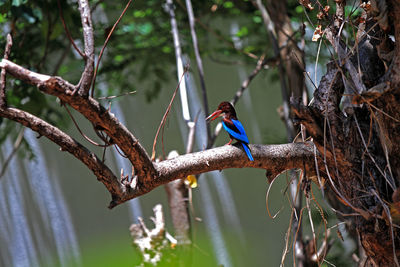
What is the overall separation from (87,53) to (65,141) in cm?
19

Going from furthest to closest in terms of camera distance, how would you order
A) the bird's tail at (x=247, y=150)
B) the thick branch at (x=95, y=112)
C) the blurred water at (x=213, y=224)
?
the blurred water at (x=213, y=224) < the bird's tail at (x=247, y=150) < the thick branch at (x=95, y=112)

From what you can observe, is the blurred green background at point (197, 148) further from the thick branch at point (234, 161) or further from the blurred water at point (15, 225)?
the thick branch at point (234, 161)

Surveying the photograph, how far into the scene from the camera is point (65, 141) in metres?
0.93

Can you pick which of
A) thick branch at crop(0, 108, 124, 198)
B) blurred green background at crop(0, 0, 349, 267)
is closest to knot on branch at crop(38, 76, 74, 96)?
thick branch at crop(0, 108, 124, 198)

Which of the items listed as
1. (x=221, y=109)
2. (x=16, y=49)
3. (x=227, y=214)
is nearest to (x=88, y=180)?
(x=227, y=214)

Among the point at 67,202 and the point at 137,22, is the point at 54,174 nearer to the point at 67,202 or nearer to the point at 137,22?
the point at 67,202

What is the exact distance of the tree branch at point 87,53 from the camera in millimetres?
841

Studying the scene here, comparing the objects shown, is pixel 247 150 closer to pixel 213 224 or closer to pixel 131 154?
pixel 131 154

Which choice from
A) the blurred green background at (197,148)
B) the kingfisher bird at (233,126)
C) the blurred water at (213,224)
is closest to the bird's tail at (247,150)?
the kingfisher bird at (233,126)

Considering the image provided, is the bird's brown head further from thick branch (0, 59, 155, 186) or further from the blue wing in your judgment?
thick branch (0, 59, 155, 186)

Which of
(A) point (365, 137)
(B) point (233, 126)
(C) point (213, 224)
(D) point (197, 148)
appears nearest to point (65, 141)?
(B) point (233, 126)

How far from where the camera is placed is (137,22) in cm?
287

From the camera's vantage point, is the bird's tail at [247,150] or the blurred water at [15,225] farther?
the blurred water at [15,225]

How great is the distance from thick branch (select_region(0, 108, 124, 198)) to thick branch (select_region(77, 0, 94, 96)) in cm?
13
